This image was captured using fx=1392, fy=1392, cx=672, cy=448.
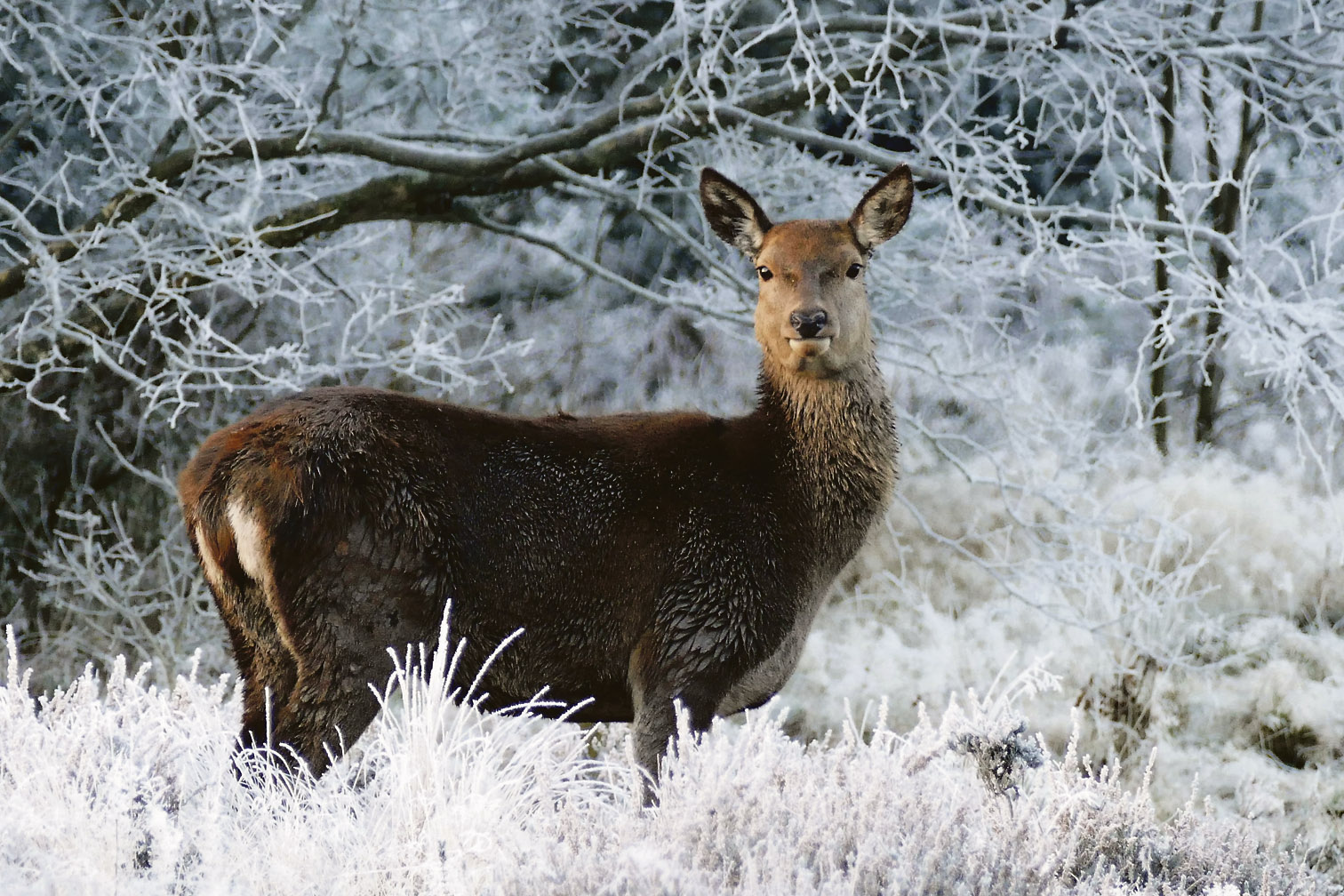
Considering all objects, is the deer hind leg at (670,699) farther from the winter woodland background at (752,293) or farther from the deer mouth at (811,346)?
the deer mouth at (811,346)

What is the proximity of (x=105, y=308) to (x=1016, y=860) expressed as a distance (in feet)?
22.9

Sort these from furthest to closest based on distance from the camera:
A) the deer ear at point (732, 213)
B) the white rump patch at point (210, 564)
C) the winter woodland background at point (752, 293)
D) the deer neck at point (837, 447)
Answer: the winter woodland background at point (752, 293) → the deer ear at point (732, 213) → the deer neck at point (837, 447) → the white rump patch at point (210, 564)

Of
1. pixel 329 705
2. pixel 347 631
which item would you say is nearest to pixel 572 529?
pixel 347 631

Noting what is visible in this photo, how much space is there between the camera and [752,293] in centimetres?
861

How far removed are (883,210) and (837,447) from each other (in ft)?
3.07

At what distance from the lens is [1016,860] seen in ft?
12.9

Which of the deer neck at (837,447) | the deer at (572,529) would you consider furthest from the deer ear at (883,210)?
the deer neck at (837,447)

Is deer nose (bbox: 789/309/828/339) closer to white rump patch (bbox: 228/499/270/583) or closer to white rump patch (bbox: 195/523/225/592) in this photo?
white rump patch (bbox: 228/499/270/583)

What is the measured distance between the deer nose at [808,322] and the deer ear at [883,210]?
54 centimetres

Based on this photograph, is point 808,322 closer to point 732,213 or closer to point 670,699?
point 732,213

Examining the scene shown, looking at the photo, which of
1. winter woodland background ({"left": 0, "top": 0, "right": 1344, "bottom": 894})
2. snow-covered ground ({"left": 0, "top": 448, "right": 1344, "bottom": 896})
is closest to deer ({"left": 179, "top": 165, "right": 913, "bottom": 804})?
snow-covered ground ({"left": 0, "top": 448, "right": 1344, "bottom": 896})

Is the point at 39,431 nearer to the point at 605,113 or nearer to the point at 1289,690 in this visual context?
the point at 605,113

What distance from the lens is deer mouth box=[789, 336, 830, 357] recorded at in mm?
4949

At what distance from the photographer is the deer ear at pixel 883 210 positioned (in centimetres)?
521
